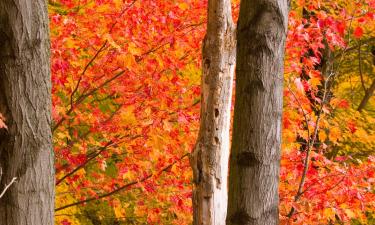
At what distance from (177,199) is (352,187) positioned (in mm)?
2120

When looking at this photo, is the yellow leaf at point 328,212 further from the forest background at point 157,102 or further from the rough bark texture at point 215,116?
the rough bark texture at point 215,116

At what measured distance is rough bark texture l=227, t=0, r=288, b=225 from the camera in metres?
2.83

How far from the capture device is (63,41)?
5254 millimetres

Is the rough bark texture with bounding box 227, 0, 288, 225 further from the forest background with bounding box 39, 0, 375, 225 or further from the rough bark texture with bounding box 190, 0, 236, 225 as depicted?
the forest background with bounding box 39, 0, 375, 225

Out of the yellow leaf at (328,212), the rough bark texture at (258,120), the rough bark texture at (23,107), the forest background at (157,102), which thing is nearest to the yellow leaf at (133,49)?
the forest background at (157,102)

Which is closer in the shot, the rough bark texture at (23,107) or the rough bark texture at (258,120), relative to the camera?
the rough bark texture at (258,120)

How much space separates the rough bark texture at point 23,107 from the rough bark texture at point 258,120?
49.3 inches

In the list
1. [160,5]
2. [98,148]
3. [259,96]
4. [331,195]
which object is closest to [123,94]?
[98,148]

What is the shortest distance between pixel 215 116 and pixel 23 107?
1619 mm

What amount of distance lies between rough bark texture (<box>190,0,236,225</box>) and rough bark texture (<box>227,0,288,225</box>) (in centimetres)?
122

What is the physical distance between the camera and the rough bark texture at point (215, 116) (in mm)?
4172

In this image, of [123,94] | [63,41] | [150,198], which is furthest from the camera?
[150,198]

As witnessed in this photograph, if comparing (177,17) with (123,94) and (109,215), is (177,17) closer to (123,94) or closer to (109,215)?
(123,94)

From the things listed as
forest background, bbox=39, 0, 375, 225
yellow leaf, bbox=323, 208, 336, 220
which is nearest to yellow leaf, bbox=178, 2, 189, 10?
forest background, bbox=39, 0, 375, 225
